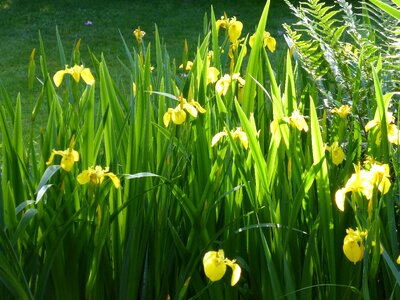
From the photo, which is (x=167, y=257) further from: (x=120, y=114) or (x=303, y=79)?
(x=303, y=79)

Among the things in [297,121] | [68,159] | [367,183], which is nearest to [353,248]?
[367,183]

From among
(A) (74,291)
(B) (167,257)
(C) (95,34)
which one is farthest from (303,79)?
(C) (95,34)

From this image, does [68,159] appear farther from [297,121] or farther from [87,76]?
[297,121]

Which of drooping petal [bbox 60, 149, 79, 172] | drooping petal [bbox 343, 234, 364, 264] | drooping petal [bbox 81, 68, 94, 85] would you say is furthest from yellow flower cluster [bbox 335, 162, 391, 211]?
drooping petal [bbox 81, 68, 94, 85]

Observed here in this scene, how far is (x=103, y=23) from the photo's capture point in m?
7.50

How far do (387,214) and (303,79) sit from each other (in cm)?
75

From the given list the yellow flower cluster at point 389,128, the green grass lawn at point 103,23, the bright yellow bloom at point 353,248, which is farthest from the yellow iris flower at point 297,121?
the green grass lawn at point 103,23

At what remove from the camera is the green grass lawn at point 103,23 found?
6539mm

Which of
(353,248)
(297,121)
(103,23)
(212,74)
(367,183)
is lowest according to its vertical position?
(353,248)

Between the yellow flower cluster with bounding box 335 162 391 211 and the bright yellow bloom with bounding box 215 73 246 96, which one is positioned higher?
the bright yellow bloom with bounding box 215 73 246 96

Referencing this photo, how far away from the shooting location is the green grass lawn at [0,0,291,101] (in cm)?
654

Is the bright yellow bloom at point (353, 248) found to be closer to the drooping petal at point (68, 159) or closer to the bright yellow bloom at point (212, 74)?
the drooping petal at point (68, 159)

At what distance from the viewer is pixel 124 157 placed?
190 cm

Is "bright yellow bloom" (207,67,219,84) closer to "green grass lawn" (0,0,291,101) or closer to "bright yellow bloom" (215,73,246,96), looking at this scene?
"bright yellow bloom" (215,73,246,96)
